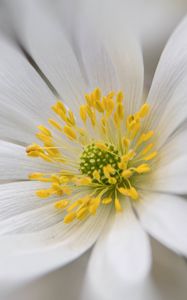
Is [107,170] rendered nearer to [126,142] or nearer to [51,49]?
[126,142]

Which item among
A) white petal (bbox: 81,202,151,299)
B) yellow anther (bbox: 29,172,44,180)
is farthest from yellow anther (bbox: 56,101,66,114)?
white petal (bbox: 81,202,151,299)

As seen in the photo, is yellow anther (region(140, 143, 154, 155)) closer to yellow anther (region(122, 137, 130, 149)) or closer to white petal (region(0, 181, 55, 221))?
yellow anther (region(122, 137, 130, 149))

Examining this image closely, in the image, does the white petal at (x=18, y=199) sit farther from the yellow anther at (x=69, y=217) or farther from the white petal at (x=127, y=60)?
the white petal at (x=127, y=60)

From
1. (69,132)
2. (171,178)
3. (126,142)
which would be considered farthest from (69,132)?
(171,178)

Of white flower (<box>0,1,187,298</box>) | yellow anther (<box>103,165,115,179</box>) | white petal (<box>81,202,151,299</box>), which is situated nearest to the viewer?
white petal (<box>81,202,151,299</box>)

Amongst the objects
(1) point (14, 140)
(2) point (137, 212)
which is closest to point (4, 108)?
(1) point (14, 140)

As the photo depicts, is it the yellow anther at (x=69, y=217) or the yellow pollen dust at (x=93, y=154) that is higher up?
the yellow pollen dust at (x=93, y=154)

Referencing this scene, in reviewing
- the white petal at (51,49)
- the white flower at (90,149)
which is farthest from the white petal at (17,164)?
the white petal at (51,49)
